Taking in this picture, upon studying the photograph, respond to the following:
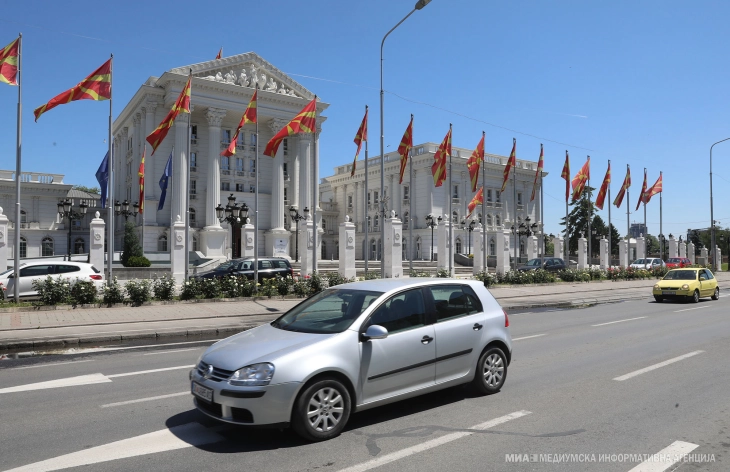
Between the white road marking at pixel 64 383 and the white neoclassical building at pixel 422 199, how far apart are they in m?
58.1

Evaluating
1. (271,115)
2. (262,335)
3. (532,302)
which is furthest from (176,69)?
(262,335)

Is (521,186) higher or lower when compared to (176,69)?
lower

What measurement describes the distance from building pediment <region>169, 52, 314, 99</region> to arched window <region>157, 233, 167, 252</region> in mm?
15776

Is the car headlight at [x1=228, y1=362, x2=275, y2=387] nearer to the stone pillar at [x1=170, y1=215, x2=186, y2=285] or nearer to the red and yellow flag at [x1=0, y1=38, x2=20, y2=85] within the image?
the red and yellow flag at [x1=0, y1=38, x2=20, y2=85]

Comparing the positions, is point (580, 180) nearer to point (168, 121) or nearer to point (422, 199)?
point (168, 121)

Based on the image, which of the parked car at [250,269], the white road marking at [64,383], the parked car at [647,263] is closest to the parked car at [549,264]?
the parked car at [647,263]

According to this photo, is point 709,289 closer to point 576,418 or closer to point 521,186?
point 576,418

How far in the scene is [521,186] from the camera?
8250 centimetres

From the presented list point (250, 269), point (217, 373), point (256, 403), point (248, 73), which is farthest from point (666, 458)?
point (248, 73)

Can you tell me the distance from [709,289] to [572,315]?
1019 centimetres

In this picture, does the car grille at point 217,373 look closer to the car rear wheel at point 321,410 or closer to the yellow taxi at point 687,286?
the car rear wheel at point 321,410

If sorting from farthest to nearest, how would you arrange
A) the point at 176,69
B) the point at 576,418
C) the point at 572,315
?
the point at 176,69 < the point at 572,315 < the point at 576,418

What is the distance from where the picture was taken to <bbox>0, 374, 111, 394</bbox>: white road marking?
7.57 meters

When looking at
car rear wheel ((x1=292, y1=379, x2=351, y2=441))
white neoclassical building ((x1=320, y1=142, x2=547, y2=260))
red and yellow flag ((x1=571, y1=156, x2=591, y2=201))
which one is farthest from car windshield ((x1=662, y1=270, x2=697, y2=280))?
white neoclassical building ((x1=320, y1=142, x2=547, y2=260))
